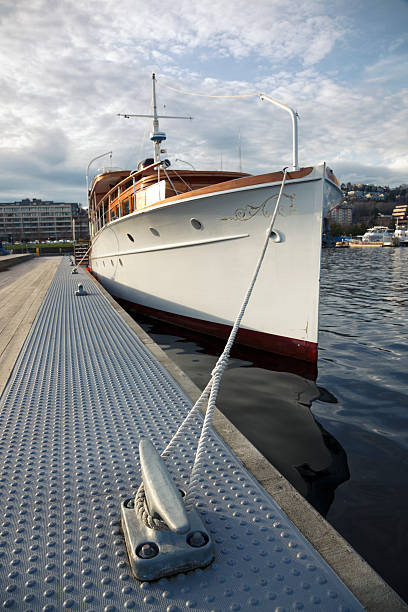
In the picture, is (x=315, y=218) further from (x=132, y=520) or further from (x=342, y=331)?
(x=132, y=520)

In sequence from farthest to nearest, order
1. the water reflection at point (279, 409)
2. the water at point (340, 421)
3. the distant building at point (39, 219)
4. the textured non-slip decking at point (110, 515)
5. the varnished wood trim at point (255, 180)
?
1. the distant building at point (39, 219)
2. the varnished wood trim at point (255, 180)
3. the water reflection at point (279, 409)
4. the water at point (340, 421)
5. the textured non-slip decking at point (110, 515)

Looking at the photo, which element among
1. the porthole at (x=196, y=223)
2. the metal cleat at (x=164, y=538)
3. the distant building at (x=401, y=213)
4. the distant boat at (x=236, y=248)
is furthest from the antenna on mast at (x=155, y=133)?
the distant building at (x=401, y=213)

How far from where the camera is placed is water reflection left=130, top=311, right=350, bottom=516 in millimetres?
3182

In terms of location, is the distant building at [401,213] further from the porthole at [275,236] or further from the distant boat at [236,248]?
the porthole at [275,236]

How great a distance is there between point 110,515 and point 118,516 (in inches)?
1.4

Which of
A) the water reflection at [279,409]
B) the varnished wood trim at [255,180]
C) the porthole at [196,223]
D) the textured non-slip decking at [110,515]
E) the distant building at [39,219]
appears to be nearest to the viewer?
the textured non-slip decking at [110,515]

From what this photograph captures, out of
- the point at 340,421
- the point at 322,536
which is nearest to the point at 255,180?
the point at 340,421

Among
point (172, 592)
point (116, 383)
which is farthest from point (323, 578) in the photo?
point (116, 383)

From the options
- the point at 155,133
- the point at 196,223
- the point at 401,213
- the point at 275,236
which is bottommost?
the point at 275,236

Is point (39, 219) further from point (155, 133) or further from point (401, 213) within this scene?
point (401, 213)

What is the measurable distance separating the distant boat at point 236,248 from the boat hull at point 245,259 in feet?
0.05

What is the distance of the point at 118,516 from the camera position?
5.51 ft

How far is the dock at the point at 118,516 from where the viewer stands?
51.2 inches

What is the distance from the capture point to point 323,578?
1366mm
